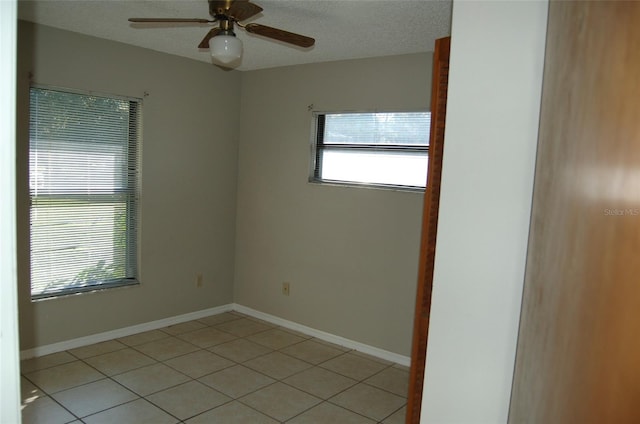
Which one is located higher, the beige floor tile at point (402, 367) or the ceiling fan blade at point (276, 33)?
the ceiling fan blade at point (276, 33)

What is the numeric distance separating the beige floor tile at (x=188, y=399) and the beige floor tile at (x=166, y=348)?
539mm

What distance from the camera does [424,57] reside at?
11.2 feet

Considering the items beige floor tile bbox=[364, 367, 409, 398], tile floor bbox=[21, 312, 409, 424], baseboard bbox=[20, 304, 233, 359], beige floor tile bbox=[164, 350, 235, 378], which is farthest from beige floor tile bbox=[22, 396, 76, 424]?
beige floor tile bbox=[364, 367, 409, 398]

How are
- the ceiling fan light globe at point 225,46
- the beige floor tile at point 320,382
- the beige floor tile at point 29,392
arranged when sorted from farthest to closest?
the beige floor tile at point 320,382
the beige floor tile at point 29,392
the ceiling fan light globe at point 225,46

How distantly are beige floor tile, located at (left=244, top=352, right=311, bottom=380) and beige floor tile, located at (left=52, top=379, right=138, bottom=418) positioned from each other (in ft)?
2.98

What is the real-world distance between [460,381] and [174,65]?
346 centimetres

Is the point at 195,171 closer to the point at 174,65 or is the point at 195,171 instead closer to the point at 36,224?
the point at 174,65

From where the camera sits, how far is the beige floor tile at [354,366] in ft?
11.3

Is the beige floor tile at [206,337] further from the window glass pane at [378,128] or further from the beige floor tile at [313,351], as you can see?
the window glass pane at [378,128]

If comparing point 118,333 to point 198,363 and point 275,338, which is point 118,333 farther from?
point 275,338

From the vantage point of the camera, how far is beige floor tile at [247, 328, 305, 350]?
3.92 metres

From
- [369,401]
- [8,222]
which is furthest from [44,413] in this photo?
[8,222]

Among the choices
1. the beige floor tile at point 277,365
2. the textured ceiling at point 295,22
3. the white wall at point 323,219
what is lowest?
the beige floor tile at point 277,365

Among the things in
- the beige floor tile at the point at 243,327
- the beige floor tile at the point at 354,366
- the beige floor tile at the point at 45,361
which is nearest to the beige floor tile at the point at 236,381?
the beige floor tile at the point at 354,366
